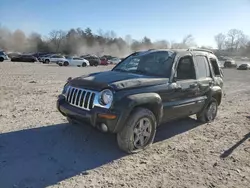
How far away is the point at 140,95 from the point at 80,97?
109 centimetres

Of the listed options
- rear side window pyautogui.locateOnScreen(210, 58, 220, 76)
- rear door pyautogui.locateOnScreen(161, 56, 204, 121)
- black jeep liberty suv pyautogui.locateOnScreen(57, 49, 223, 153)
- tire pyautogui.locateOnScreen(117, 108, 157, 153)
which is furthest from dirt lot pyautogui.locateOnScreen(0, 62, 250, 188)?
rear side window pyautogui.locateOnScreen(210, 58, 220, 76)

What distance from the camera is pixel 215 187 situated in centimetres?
363

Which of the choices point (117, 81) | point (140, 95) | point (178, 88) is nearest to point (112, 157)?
point (140, 95)

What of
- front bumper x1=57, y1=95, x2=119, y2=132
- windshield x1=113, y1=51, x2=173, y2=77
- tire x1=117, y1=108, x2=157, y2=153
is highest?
windshield x1=113, y1=51, x2=173, y2=77

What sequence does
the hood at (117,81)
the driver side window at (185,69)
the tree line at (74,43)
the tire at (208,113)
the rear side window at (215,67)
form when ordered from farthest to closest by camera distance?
the tree line at (74,43)
the rear side window at (215,67)
the tire at (208,113)
the driver side window at (185,69)
the hood at (117,81)

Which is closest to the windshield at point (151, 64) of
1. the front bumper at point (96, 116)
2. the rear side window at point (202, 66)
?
the rear side window at point (202, 66)

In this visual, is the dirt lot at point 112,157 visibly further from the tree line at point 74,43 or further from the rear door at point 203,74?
the tree line at point 74,43

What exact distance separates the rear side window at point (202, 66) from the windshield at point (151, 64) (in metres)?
0.94

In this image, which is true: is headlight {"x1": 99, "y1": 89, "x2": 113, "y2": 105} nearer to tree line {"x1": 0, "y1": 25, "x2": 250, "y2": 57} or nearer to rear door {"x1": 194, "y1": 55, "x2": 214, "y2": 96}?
rear door {"x1": 194, "y1": 55, "x2": 214, "y2": 96}

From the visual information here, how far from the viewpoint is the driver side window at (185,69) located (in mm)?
5527

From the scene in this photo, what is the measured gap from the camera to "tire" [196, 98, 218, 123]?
667cm

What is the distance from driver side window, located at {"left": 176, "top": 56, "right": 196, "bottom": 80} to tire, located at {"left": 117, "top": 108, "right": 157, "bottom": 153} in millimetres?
1262

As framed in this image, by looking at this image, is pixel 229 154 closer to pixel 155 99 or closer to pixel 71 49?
pixel 155 99

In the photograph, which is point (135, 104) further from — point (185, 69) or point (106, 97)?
point (185, 69)
